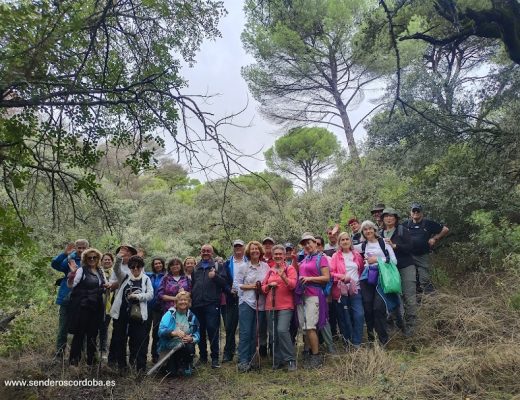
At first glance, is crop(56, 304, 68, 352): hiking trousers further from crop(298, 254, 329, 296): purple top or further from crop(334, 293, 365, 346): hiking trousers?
crop(334, 293, 365, 346): hiking trousers

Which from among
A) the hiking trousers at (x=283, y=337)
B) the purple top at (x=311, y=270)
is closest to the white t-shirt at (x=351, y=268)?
the purple top at (x=311, y=270)

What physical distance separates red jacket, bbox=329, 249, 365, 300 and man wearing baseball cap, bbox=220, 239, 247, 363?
3.87ft

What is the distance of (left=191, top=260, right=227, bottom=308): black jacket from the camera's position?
224 inches

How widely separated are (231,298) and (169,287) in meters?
0.88

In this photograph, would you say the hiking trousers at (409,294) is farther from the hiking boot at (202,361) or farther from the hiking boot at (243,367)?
the hiking boot at (202,361)

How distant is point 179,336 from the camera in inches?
197

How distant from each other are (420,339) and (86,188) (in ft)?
14.1

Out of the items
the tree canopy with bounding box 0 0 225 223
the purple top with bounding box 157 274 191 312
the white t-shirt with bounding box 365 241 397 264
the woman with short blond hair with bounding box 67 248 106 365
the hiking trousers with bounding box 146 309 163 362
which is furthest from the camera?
the hiking trousers with bounding box 146 309 163 362

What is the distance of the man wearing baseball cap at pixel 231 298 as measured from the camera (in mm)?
5848

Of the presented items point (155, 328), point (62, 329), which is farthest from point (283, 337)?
point (62, 329)

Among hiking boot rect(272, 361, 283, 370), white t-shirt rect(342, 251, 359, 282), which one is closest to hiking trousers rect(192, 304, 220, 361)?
hiking boot rect(272, 361, 283, 370)

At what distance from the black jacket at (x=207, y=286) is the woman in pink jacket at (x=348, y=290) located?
1496mm

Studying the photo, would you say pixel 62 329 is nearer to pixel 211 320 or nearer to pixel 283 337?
pixel 211 320

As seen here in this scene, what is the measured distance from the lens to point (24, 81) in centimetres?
303
